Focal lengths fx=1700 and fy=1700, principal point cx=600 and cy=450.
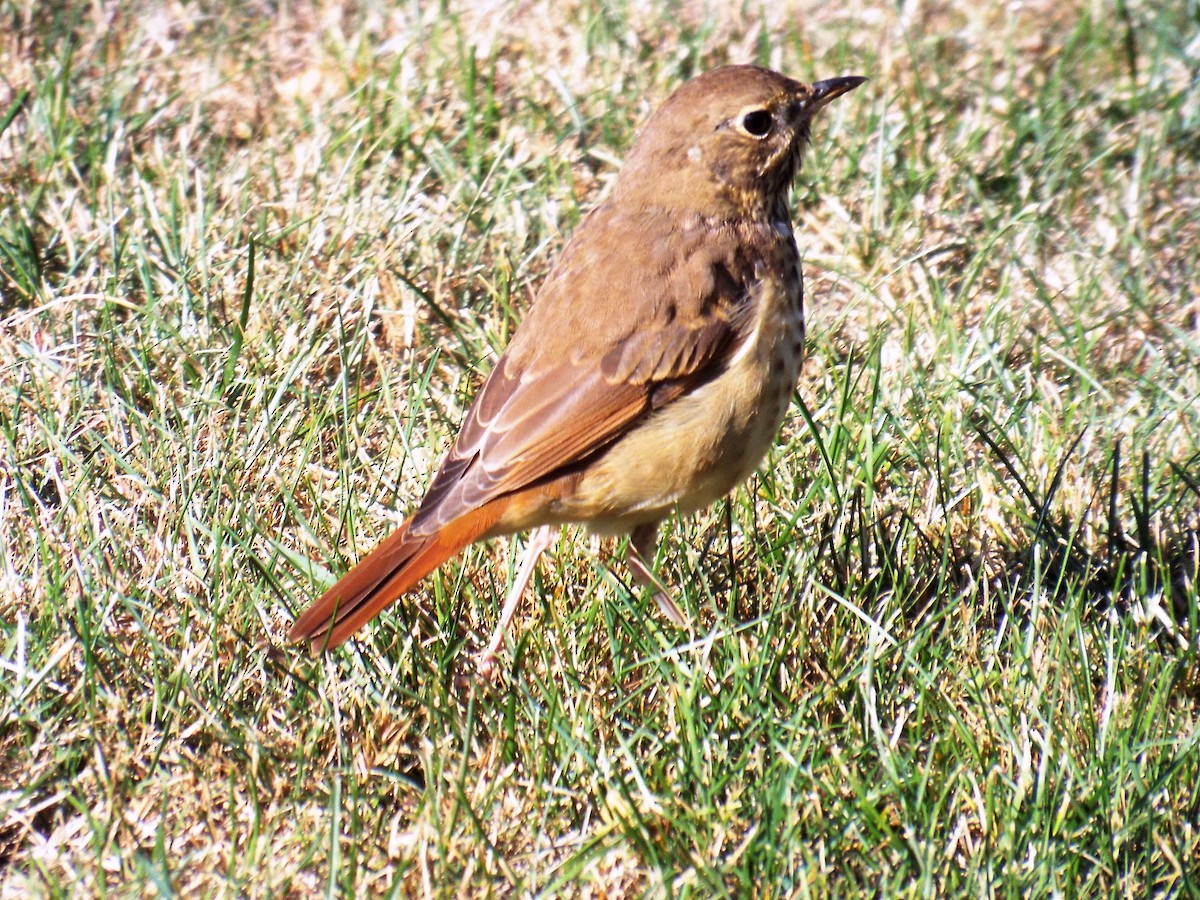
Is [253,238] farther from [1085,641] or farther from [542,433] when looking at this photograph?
[1085,641]

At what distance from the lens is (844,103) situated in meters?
5.96

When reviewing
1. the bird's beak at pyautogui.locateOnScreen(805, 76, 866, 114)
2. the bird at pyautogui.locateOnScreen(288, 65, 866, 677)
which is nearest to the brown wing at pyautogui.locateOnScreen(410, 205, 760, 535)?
the bird at pyautogui.locateOnScreen(288, 65, 866, 677)

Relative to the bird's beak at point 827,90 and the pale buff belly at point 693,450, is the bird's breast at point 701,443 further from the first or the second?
the bird's beak at point 827,90

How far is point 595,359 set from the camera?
3.97m

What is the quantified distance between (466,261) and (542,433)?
1.56 m

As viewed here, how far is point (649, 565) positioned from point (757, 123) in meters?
1.17

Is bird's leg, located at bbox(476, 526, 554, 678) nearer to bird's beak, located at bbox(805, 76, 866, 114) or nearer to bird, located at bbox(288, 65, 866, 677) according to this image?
bird, located at bbox(288, 65, 866, 677)

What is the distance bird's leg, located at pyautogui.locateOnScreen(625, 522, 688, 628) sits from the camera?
404cm

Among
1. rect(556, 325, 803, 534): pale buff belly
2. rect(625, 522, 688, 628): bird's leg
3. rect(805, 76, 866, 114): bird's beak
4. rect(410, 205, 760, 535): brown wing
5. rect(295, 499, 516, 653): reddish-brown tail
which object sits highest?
rect(805, 76, 866, 114): bird's beak

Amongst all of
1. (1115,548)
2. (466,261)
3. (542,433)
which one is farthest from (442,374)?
(1115,548)

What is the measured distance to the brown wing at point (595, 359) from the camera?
3.87 metres

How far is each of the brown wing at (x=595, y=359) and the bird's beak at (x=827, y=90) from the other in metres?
0.55

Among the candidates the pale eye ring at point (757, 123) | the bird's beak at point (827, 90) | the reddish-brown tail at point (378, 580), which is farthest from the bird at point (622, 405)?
the bird's beak at point (827, 90)

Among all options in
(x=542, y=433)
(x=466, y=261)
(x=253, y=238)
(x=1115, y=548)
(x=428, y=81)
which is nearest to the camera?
(x=542, y=433)
